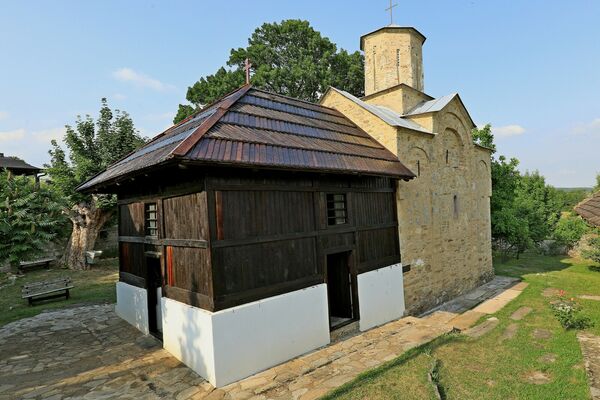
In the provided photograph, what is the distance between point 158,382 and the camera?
18.0ft

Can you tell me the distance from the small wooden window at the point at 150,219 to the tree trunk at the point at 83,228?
10449mm

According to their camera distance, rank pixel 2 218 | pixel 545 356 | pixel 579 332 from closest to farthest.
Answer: pixel 545 356 < pixel 579 332 < pixel 2 218

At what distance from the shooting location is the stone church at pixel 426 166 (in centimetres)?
984

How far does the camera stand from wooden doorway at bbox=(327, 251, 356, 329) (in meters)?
8.01

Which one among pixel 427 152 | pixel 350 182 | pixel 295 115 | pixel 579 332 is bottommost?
pixel 579 332

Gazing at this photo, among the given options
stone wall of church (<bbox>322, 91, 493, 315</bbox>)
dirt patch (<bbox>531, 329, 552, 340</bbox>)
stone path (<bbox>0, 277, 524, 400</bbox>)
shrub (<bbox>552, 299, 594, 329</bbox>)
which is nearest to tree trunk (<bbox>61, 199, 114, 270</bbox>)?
stone path (<bbox>0, 277, 524, 400</bbox>)

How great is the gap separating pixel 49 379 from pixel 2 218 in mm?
10220

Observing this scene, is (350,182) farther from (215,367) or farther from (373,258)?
(215,367)

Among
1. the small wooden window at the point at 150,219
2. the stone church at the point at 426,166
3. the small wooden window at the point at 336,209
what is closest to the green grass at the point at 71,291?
the small wooden window at the point at 150,219

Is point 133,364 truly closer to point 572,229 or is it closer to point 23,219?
point 23,219

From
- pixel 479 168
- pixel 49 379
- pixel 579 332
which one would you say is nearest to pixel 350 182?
pixel 579 332

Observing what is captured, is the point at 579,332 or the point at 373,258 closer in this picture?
the point at 579,332

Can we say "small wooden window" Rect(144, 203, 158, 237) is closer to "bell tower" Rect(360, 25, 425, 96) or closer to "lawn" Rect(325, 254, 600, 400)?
"lawn" Rect(325, 254, 600, 400)

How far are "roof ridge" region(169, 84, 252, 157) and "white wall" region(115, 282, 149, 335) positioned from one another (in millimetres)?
4394
